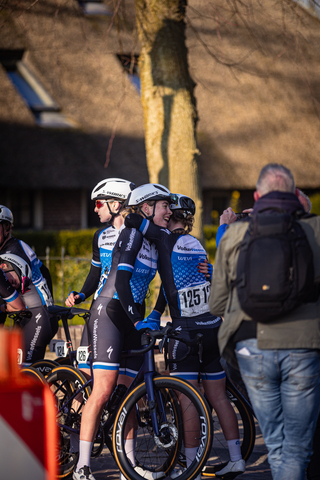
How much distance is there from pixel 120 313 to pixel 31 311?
1.27 m

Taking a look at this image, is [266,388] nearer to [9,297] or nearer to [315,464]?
[315,464]

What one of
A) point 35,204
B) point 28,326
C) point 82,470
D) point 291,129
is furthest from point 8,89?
point 82,470

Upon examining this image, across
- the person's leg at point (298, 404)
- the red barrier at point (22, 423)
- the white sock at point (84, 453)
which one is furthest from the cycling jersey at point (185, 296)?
the red barrier at point (22, 423)

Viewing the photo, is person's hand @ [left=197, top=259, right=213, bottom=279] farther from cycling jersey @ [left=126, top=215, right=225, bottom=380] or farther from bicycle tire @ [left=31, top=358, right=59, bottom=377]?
bicycle tire @ [left=31, top=358, right=59, bottom=377]

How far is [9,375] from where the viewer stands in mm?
1828

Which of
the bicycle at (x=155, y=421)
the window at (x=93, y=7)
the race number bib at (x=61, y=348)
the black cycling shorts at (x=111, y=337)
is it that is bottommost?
the bicycle at (x=155, y=421)

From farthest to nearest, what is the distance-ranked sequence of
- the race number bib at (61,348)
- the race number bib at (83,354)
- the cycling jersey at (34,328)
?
the cycling jersey at (34,328), the race number bib at (61,348), the race number bib at (83,354)

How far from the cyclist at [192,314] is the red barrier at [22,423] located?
87.1 inches

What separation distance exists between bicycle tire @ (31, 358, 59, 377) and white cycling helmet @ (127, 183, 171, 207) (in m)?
1.56

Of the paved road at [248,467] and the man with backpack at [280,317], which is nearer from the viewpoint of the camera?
the man with backpack at [280,317]

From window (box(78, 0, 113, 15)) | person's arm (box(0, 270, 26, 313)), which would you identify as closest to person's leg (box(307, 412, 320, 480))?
person's arm (box(0, 270, 26, 313))

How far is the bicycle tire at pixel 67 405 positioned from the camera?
424 cm

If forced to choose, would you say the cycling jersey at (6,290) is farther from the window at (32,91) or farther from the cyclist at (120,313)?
the window at (32,91)

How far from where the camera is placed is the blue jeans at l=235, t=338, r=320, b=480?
286 cm
